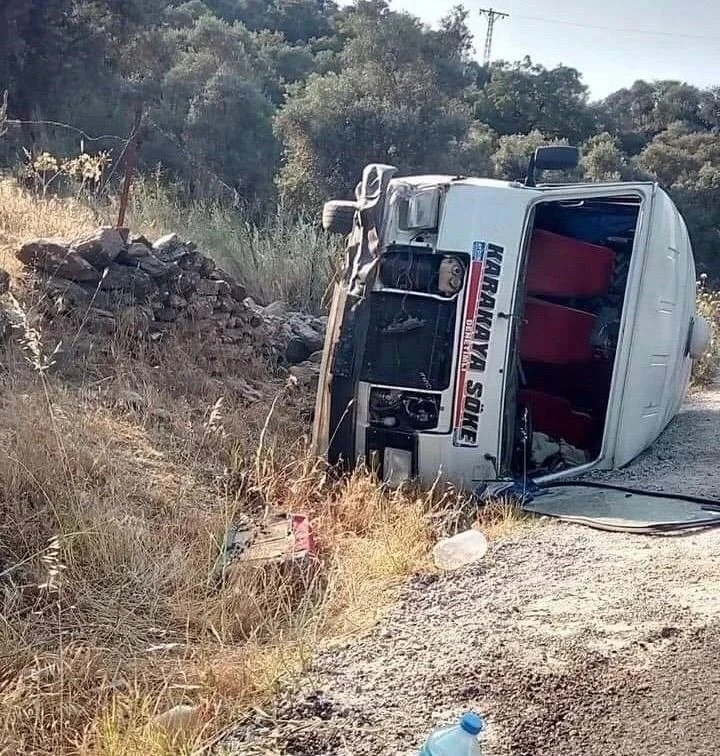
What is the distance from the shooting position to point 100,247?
6621 mm

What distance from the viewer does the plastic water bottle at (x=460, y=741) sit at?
196 cm

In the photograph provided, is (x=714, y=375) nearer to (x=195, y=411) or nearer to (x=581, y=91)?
(x=195, y=411)

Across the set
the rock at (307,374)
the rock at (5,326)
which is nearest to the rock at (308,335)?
the rock at (307,374)

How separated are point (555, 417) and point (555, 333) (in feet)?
1.92

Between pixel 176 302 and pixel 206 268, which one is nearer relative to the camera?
pixel 176 302

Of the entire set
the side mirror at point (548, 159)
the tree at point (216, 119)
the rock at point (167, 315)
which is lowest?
the rock at point (167, 315)

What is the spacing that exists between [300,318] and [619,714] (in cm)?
630

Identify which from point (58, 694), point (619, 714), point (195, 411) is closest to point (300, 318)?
point (195, 411)

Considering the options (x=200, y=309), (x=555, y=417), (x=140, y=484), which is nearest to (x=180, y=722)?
(x=140, y=484)

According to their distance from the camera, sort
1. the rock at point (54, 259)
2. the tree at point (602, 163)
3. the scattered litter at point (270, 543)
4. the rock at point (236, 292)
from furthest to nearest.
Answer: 1. the tree at point (602, 163)
2. the rock at point (236, 292)
3. the rock at point (54, 259)
4. the scattered litter at point (270, 543)

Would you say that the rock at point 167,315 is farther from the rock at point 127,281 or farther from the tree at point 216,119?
the tree at point 216,119

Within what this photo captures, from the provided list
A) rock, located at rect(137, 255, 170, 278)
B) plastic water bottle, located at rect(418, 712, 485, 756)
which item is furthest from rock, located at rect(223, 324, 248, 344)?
plastic water bottle, located at rect(418, 712, 485, 756)

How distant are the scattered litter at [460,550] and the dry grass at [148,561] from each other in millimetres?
103

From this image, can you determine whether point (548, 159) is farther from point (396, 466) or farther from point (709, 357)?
point (709, 357)
